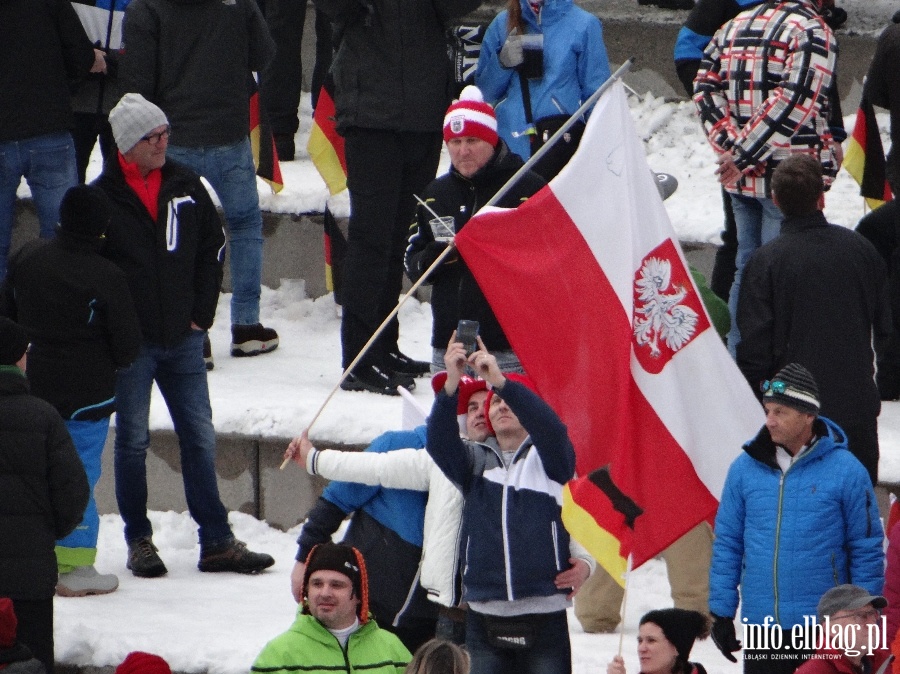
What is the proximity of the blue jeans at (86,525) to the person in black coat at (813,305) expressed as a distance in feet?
8.42

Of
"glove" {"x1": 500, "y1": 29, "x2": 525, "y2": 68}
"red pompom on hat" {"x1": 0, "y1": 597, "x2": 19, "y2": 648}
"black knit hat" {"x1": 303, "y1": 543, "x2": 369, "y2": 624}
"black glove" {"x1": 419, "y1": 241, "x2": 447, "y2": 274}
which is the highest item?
"glove" {"x1": 500, "y1": 29, "x2": 525, "y2": 68}

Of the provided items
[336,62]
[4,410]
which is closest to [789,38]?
[336,62]

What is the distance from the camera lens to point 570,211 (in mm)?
6742

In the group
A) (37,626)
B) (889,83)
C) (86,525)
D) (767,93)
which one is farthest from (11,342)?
(889,83)

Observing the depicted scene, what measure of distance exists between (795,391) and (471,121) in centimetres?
204

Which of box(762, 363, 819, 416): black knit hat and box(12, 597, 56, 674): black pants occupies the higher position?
box(762, 363, 819, 416): black knit hat

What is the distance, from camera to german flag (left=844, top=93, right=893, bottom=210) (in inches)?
360

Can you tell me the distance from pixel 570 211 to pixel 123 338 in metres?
1.87

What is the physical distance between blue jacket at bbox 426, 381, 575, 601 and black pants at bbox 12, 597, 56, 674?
5.14ft

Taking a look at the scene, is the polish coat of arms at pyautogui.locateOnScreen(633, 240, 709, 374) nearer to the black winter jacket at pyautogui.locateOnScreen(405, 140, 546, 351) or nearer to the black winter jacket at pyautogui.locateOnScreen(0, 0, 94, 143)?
the black winter jacket at pyautogui.locateOnScreen(405, 140, 546, 351)

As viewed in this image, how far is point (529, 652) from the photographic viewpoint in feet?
20.5

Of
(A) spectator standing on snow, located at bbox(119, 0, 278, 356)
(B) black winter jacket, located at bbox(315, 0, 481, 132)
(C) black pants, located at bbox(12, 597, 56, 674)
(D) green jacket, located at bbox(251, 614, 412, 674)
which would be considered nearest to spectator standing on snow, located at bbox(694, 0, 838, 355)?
(B) black winter jacket, located at bbox(315, 0, 481, 132)

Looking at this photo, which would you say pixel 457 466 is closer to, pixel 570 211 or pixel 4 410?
pixel 570 211

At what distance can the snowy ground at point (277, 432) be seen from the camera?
7316mm
